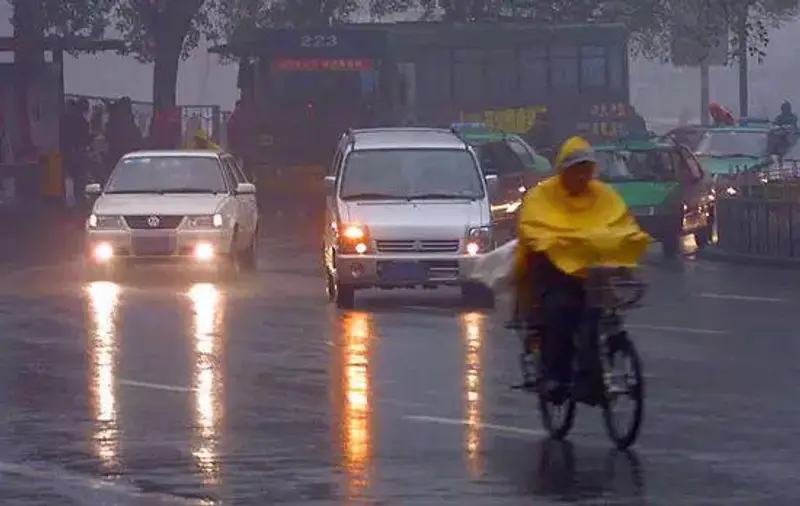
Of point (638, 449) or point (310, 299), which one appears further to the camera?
point (310, 299)

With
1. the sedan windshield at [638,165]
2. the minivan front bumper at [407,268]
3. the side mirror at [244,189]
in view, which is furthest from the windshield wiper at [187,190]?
the sedan windshield at [638,165]

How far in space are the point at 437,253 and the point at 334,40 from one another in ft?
65.0

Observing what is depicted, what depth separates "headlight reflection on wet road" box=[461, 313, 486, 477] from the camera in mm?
11266

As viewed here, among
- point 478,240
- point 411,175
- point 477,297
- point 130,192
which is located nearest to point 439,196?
point 411,175

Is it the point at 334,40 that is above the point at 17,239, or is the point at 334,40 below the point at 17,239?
above

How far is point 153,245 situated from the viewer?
2286cm

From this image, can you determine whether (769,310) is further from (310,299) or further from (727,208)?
(727,208)

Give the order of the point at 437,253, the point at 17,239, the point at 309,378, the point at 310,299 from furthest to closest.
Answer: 1. the point at 17,239
2. the point at 310,299
3. the point at 437,253
4. the point at 309,378

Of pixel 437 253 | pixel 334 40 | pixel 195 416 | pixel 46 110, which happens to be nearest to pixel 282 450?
pixel 195 416

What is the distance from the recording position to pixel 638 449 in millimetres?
11383

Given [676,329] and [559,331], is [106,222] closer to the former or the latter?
[676,329]

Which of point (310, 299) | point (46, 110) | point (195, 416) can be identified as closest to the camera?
point (195, 416)

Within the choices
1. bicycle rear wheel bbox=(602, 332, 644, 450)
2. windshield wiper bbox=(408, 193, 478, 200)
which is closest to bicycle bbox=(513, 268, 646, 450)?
Answer: bicycle rear wheel bbox=(602, 332, 644, 450)

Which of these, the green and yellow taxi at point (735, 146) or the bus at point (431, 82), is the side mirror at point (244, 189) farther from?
the bus at point (431, 82)
